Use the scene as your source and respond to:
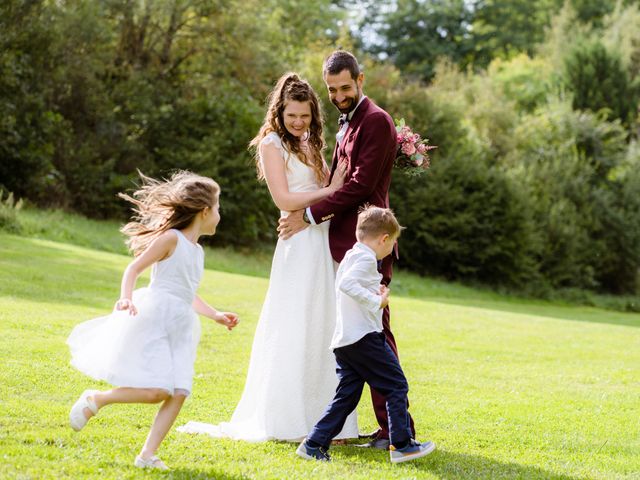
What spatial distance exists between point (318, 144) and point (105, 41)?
21932 mm

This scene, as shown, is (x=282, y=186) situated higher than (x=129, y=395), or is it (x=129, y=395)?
(x=282, y=186)

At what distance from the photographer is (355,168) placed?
596cm

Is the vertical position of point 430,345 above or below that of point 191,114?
below

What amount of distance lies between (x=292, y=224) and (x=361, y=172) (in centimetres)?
66

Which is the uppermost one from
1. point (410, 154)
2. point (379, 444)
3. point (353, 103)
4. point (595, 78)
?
point (595, 78)

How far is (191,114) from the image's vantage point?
27.3 meters

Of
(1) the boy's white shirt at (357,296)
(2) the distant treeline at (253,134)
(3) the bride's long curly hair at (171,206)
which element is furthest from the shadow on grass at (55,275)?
(1) the boy's white shirt at (357,296)

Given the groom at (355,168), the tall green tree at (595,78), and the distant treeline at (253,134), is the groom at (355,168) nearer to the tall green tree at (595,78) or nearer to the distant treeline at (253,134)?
the distant treeline at (253,134)

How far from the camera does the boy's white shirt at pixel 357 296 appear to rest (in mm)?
5401

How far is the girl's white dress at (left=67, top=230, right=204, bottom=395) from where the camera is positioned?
189 inches

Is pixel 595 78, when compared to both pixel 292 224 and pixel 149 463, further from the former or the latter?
pixel 149 463

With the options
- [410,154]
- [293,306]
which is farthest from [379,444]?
[410,154]

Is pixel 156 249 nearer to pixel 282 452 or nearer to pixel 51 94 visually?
pixel 282 452

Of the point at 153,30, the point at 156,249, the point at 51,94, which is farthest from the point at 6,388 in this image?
the point at 153,30
